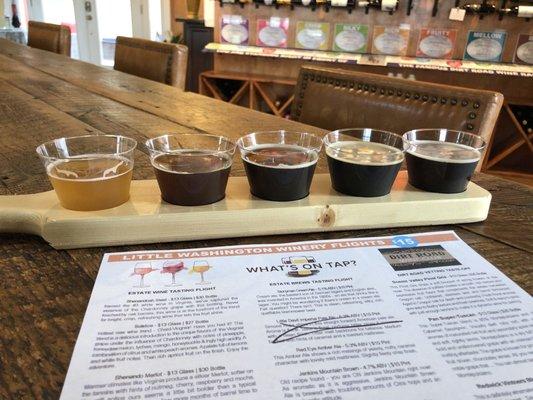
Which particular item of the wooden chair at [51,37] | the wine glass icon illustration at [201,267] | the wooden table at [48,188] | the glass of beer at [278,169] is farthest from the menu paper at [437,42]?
the wine glass icon illustration at [201,267]

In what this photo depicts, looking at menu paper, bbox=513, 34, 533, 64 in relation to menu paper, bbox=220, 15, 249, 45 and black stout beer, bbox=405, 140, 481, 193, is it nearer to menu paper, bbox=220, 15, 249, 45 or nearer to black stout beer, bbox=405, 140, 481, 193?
menu paper, bbox=220, 15, 249, 45

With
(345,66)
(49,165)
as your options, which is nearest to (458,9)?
(345,66)

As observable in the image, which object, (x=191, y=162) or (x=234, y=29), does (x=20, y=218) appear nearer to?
(x=191, y=162)

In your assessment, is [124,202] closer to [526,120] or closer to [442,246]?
[442,246]

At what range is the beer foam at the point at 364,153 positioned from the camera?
0.63 meters

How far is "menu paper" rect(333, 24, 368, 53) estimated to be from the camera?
117 inches

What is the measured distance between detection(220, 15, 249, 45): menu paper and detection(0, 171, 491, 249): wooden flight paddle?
2.77 m

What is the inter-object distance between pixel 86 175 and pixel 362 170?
358mm

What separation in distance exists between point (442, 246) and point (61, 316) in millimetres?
442

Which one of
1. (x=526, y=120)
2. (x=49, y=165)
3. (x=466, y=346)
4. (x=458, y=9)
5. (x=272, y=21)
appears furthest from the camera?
(x=272, y=21)

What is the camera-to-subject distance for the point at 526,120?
2.93 metres

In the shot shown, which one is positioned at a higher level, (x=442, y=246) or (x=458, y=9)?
(x=458, y=9)

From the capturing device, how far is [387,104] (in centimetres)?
118

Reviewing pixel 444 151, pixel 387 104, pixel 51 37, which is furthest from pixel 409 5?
pixel 444 151
